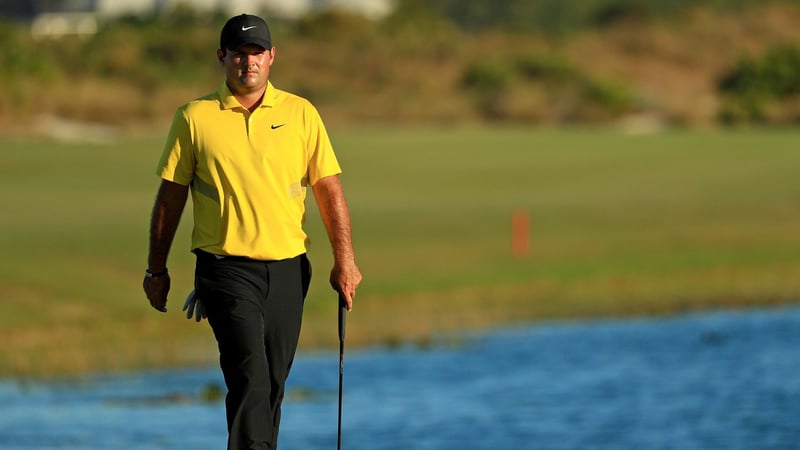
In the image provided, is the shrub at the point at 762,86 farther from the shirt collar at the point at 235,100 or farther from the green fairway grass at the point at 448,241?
the shirt collar at the point at 235,100

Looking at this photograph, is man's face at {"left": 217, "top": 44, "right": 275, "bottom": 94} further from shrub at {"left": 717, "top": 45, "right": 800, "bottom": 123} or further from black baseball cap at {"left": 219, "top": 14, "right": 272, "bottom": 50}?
shrub at {"left": 717, "top": 45, "right": 800, "bottom": 123}

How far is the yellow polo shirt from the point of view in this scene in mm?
8891

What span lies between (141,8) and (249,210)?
5735 inches

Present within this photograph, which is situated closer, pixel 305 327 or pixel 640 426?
pixel 640 426

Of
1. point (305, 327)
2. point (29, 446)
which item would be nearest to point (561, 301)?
point (305, 327)

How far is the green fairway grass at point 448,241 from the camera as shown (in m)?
25.2

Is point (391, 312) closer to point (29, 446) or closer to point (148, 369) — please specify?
point (148, 369)

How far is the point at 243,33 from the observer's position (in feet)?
28.9

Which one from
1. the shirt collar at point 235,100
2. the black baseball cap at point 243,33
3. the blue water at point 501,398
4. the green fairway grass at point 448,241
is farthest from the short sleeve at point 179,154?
the green fairway grass at point 448,241

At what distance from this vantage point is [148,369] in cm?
2164

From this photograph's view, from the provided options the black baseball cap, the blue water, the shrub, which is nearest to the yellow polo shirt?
the black baseball cap

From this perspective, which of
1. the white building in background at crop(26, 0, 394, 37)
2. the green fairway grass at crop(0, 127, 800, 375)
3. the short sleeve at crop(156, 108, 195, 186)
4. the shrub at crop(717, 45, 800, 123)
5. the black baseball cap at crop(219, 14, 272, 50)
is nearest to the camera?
the black baseball cap at crop(219, 14, 272, 50)

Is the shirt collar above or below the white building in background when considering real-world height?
below

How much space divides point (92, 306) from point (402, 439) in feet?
37.6
